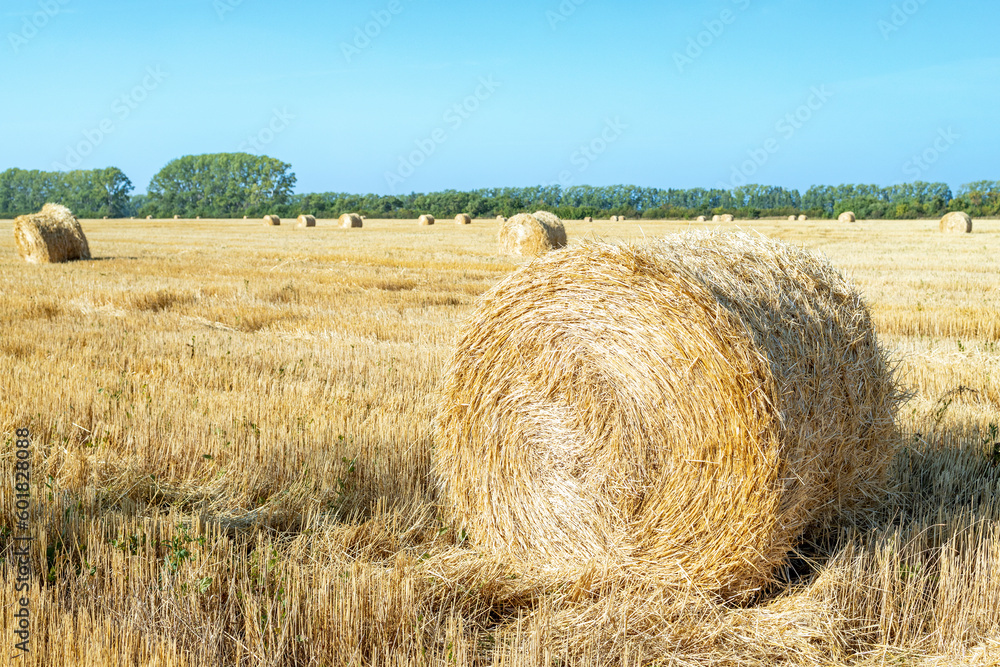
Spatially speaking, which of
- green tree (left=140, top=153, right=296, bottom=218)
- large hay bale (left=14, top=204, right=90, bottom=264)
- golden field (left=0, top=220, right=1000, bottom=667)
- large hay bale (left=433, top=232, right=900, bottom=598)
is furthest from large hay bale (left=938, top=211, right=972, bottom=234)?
green tree (left=140, top=153, right=296, bottom=218)

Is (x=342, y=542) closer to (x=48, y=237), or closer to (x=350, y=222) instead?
(x=48, y=237)

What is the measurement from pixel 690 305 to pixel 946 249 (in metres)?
26.2

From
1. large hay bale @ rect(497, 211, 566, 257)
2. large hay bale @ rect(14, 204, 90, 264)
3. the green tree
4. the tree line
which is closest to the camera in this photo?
large hay bale @ rect(14, 204, 90, 264)

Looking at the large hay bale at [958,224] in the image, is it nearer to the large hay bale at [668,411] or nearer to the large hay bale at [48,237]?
the large hay bale at [48,237]

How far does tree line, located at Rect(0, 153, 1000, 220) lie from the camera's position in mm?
66688

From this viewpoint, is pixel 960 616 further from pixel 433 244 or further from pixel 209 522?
pixel 433 244

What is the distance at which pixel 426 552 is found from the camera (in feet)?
12.8

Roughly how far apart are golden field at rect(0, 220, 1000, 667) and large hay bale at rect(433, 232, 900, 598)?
9.9 inches

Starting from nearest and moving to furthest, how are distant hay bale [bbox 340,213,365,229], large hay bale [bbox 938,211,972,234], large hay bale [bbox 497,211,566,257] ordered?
1. large hay bale [bbox 497,211,566,257]
2. large hay bale [bbox 938,211,972,234]
3. distant hay bale [bbox 340,213,365,229]

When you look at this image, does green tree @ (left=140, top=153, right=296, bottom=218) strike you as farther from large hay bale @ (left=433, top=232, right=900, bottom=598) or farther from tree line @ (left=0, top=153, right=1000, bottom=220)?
large hay bale @ (left=433, top=232, right=900, bottom=598)

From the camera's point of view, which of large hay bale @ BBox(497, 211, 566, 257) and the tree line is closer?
large hay bale @ BBox(497, 211, 566, 257)

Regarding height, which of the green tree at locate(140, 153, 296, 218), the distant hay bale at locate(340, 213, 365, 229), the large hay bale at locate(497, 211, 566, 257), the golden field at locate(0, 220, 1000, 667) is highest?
the green tree at locate(140, 153, 296, 218)

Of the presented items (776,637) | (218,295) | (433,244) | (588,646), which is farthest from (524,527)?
(433,244)

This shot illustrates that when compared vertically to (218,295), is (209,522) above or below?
below
